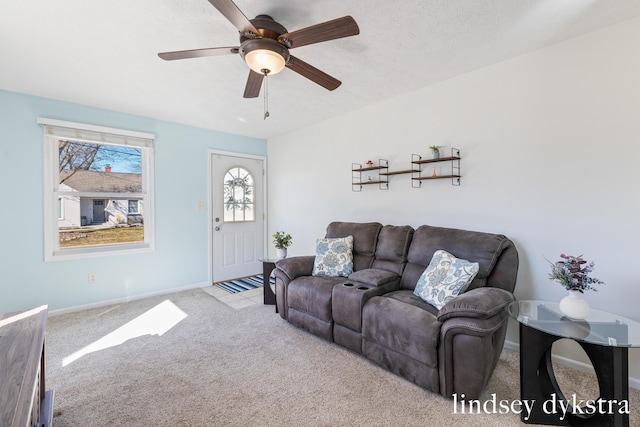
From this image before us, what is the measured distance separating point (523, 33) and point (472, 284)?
72.5 inches

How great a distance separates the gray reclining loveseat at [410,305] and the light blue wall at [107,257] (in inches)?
77.6

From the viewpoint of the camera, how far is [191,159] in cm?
417

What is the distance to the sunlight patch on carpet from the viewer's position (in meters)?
2.46

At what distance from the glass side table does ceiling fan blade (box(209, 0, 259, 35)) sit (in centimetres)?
223

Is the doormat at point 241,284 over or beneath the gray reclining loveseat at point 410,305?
beneath

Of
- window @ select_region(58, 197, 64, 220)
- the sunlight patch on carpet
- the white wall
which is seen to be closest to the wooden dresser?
the sunlight patch on carpet

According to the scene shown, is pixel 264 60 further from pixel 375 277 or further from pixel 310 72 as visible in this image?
pixel 375 277

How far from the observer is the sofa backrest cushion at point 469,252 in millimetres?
2145

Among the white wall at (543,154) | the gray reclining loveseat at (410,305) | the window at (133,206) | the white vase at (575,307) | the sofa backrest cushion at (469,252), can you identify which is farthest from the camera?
the window at (133,206)

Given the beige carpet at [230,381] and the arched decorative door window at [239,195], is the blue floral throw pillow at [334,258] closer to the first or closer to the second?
the beige carpet at [230,381]

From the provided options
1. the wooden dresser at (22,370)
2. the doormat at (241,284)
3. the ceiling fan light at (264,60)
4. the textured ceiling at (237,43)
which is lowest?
the doormat at (241,284)

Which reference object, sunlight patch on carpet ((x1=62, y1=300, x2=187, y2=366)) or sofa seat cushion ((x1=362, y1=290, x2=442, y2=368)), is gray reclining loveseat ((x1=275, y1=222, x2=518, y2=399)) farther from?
sunlight patch on carpet ((x1=62, y1=300, x2=187, y2=366))

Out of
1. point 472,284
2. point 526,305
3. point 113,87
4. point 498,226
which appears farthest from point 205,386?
point 113,87

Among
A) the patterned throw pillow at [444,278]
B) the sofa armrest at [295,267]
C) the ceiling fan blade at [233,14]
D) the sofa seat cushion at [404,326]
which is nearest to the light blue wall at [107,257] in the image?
the sofa armrest at [295,267]
